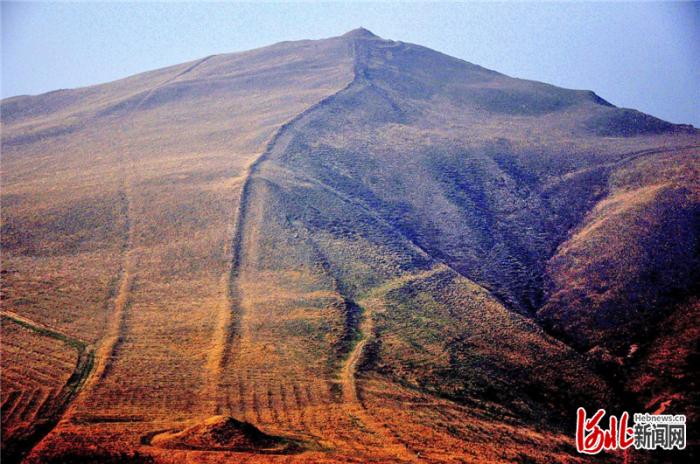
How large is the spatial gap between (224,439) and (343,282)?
14966mm

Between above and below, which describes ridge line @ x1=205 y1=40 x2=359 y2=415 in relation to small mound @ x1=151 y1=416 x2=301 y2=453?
above

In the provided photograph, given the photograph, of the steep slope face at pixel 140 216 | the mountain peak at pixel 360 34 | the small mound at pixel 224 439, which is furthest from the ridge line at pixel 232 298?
the mountain peak at pixel 360 34

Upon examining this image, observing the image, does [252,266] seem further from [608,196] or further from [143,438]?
[608,196]

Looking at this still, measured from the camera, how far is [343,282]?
3275 cm

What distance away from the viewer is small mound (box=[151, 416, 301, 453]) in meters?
19.0

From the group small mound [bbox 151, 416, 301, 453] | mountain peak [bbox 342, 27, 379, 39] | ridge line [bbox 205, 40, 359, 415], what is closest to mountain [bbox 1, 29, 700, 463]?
small mound [bbox 151, 416, 301, 453]

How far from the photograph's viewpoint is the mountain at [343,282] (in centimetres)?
2155

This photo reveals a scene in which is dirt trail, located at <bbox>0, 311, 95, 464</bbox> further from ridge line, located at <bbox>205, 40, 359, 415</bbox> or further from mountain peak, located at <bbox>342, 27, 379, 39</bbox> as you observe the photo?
mountain peak, located at <bbox>342, 27, 379, 39</bbox>

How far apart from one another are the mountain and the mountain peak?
2893 centimetres

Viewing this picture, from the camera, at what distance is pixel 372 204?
41.6 metres

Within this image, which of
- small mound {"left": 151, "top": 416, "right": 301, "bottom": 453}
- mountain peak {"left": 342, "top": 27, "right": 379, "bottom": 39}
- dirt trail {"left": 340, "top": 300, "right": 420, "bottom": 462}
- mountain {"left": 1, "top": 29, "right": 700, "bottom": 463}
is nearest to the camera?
small mound {"left": 151, "top": 416, "right": 301, "bottom": 453}

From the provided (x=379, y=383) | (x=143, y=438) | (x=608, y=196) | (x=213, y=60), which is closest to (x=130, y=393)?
(x=143, y=438)

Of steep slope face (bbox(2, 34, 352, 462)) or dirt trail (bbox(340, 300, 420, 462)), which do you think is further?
steep slope face (bbox(2, 34, 352, 462))

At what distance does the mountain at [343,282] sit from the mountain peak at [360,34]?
28.9 metres
